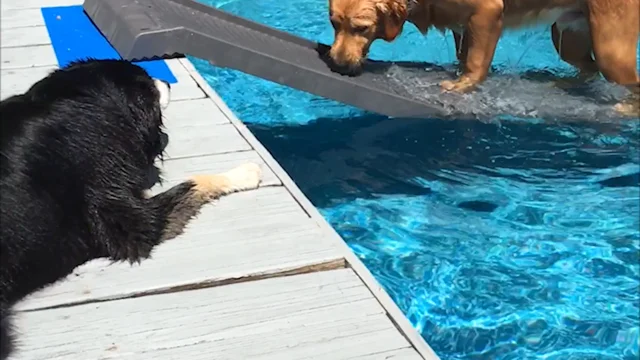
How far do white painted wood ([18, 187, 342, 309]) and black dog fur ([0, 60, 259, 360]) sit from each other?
0.15 feet

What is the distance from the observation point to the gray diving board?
3955mm

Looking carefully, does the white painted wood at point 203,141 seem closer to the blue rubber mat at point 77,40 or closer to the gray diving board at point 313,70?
the gray diving board at point 313,70

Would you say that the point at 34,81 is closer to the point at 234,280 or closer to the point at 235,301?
the point at 234,280

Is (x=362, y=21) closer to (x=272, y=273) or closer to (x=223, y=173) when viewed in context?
(x=223, y=173)

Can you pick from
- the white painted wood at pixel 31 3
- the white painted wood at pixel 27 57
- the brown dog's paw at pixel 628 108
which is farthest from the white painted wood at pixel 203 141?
the brown dog's paw at pixel 628 108

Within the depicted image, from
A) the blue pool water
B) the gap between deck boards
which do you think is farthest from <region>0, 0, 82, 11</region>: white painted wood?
the gap between deck boards

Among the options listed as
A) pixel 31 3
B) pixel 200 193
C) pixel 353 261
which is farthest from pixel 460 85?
pixel 31 3

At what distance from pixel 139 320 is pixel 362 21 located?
2710mm

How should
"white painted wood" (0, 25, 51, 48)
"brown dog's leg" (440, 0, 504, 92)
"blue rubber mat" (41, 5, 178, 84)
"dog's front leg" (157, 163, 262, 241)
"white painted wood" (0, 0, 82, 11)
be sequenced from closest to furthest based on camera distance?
1. "dog's front leg" (157, 163, 262, 241)
2. "blue rubber mat" (41, 5, 178, 84)
3. "brown dog's leg" (440, 0, 504, 92)
4. "white painted wood" (0, 25, 51, 48)
5. "white painted wood" (0, 0, 82, 11)

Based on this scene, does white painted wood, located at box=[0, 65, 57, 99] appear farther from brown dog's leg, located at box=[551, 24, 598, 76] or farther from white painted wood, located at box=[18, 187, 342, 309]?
brown dog's leg, located at box=[551, 24, 598, 76]

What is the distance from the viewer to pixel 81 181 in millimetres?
2471

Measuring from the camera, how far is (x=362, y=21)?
4492 millimetres

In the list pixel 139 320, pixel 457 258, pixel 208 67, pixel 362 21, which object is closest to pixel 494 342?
pixel 457 258

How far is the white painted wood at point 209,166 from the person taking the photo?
124 inches
